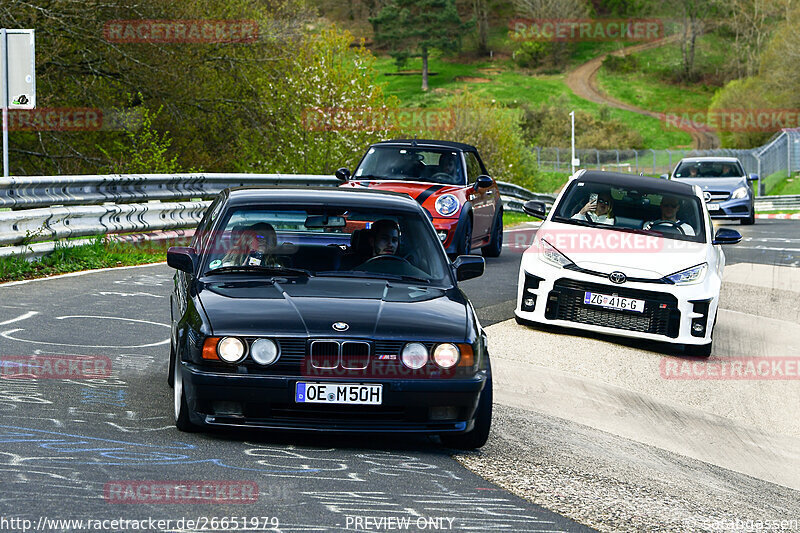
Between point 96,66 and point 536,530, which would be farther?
point 96,66

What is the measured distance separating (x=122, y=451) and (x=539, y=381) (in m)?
4.32

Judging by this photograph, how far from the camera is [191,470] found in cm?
565

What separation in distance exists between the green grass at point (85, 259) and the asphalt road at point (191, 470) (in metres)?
5.00

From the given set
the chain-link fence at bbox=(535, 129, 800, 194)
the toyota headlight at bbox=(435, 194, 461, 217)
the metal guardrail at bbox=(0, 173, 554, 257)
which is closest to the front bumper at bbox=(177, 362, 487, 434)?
the metal guardrail at bbox=(0, 173, 554, 257)

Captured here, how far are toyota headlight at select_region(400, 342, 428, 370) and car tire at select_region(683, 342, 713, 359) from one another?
5.46 meters

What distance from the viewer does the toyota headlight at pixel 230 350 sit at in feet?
20.4

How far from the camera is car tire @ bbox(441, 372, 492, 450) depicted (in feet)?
21.5

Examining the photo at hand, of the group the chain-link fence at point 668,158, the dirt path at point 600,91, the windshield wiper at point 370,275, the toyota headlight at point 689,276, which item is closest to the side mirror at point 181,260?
the windshield wiper at point 370,275

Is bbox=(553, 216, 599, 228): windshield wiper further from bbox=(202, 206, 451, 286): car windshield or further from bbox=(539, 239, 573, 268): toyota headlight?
bbox=(202, 206, 451, 286): car windshield

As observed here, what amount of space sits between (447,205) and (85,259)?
4.75 metres

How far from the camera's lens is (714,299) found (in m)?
11.1

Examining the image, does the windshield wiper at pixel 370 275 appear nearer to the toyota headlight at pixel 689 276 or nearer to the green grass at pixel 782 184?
the toyota headlight at pixel 689 276

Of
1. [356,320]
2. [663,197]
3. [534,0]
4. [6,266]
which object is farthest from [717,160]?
[534,0]

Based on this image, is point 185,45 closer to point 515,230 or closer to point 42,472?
point 515,230
